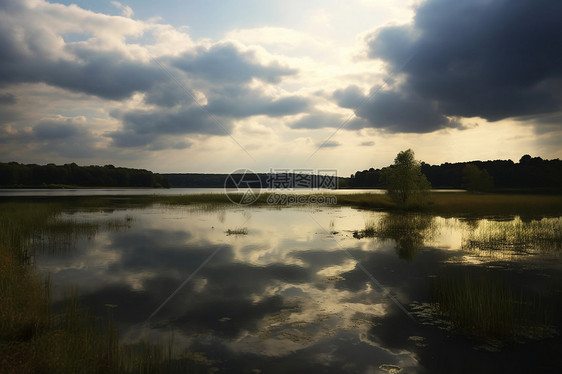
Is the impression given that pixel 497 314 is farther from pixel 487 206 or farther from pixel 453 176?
pixel 453 176

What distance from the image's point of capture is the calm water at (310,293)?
9.27 meters

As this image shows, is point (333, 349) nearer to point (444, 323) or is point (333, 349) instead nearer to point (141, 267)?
point (444, 323)

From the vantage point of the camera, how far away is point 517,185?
133 meters

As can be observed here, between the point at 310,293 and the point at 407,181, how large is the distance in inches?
1933

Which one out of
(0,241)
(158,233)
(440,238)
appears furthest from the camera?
(158,233)

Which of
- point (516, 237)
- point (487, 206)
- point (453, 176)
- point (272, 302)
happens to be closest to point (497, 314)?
point (272, 302)

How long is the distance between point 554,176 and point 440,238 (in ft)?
348

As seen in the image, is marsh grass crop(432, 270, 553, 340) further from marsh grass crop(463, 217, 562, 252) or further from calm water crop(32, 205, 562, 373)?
marsh grass crop(463, 217, 562, 252)

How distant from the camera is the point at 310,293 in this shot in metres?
14.9

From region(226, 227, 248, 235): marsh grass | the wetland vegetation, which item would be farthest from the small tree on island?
region(226, 227, 248, 235): marsh grass

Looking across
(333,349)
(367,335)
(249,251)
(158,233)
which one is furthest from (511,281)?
(158,233)

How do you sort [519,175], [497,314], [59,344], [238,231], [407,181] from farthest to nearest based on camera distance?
[519,175] → [407,181] → [238,231] → [497,314] → [59,344]

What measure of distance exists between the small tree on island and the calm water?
28.7 m

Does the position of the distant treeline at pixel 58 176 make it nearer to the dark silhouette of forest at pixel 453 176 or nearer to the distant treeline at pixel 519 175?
the dark silhouette of forest at pixel 453 176
